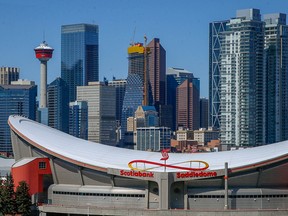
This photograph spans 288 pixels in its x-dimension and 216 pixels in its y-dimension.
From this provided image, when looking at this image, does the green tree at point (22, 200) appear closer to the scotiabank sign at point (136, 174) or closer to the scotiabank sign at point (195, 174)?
the scotiabank sign at point (136, 174)

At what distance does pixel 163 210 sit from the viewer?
76250 mm

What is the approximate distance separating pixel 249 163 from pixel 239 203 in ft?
11.0

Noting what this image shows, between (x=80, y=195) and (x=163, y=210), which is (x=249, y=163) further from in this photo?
(x=80, y=195)

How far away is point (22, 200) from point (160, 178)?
1208 centimetres

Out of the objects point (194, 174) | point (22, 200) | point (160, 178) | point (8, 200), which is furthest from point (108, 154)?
point (194, 174)

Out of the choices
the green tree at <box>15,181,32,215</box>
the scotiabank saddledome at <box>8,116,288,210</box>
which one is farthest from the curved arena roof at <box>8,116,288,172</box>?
the green tree at <box>15,181,32,215</box>

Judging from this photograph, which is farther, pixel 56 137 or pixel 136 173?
pixel 56 137

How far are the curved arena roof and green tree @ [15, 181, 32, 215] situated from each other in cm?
436

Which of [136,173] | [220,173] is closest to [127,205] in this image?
[136,173]

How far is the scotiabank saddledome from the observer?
3054 inches

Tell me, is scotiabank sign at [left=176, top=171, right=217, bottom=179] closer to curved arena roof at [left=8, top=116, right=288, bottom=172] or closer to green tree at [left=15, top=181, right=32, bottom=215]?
curved arena roof at [left=8, top=116, right=288, bottom=172]

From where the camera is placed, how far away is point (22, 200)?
80.0 meters

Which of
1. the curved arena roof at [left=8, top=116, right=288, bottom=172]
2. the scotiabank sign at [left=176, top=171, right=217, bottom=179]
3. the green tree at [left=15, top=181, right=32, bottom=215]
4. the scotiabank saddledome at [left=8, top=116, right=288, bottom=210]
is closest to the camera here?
the scotiabank sign at [left=176, top=171, right=217, bottom=179]

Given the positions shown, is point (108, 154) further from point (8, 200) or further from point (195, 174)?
point (195, 174)
